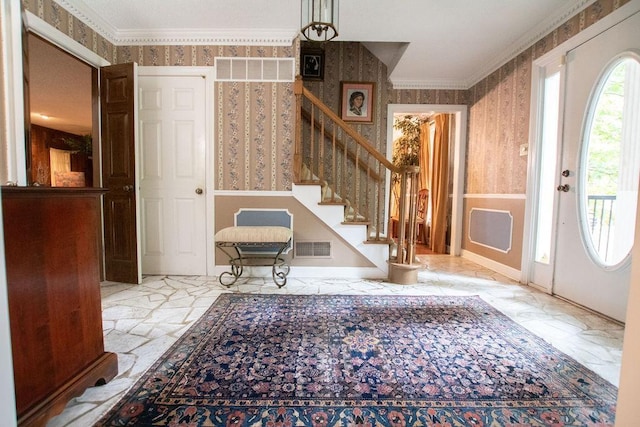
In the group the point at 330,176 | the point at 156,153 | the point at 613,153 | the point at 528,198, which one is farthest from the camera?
the point at 330,176

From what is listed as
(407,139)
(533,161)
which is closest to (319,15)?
(533,161)

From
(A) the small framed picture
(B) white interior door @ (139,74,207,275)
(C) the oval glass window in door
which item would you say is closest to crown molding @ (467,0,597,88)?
(C) the oval glass window in door

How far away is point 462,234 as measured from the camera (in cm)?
452

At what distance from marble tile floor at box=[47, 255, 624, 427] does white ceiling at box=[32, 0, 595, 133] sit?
2692 millimetres

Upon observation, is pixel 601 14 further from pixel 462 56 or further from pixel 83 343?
pixel 83 343

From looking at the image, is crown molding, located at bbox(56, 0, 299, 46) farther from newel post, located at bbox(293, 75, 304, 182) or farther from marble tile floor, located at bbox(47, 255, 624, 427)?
marble tile floor, located at bbox(47, 255, 624, 427)

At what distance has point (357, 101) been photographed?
4.32 metres

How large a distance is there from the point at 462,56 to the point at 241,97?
289cm

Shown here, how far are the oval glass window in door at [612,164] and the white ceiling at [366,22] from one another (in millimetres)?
851

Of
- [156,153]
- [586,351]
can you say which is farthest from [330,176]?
[586,351]

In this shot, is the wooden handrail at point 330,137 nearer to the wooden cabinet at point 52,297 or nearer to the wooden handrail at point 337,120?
the wooden handrail at point 337,120

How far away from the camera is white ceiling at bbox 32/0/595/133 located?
2.67 meters

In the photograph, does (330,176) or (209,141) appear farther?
(330,176)

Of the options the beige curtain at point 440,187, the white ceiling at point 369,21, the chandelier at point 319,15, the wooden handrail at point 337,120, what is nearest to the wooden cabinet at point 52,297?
the chandelier at point 319,15
